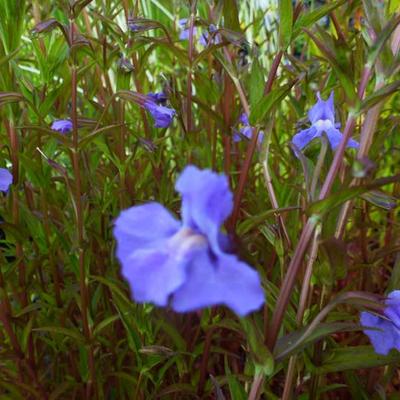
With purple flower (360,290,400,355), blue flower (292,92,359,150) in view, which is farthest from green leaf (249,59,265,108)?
purple flower (360,290,400,355)

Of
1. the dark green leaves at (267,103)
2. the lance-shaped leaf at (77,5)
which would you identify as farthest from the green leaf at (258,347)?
the lance-shaped leaf at (77,5)

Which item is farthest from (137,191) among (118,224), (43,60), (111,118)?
(118,224)

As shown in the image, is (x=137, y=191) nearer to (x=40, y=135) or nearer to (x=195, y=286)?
(x=40, y=135)

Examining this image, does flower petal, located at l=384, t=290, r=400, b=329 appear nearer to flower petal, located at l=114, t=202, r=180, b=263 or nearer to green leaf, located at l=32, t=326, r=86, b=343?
flower petal, located at l=114, t=202, r=180, b=263

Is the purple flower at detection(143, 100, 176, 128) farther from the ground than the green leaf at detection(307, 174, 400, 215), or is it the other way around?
the purple flower at detection(143, 100, 176, 128)

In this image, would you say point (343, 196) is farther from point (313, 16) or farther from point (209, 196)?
point (313, 16)
